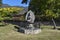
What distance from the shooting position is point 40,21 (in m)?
34.7

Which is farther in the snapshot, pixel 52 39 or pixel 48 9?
pixel 48 9

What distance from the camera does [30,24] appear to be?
21531 millimetres

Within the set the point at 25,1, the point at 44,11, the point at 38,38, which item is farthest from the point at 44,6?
the point at 38,38

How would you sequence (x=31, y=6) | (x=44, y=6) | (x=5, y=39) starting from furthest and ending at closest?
1. (x=31, y=6)
2. (x=44, y=6)
3. (x=5, y=39)

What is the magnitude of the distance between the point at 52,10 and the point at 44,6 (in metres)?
1.33

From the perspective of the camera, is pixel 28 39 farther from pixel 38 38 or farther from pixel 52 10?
pixel 52 10

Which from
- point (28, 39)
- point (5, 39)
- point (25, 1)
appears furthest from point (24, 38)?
point (25, 1)

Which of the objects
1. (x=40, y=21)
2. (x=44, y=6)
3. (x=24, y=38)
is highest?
(x=44, y=6)

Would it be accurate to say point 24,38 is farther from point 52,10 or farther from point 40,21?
point 40,21

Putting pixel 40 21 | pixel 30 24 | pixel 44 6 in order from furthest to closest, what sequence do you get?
pixel 40 21 < pixel 44 6 < pixel 30 24

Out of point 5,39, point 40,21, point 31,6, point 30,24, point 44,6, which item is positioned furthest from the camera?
point 40,21

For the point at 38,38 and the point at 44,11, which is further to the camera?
the point at 44,11

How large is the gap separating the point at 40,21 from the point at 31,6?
825 centimetres

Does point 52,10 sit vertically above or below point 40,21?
above
